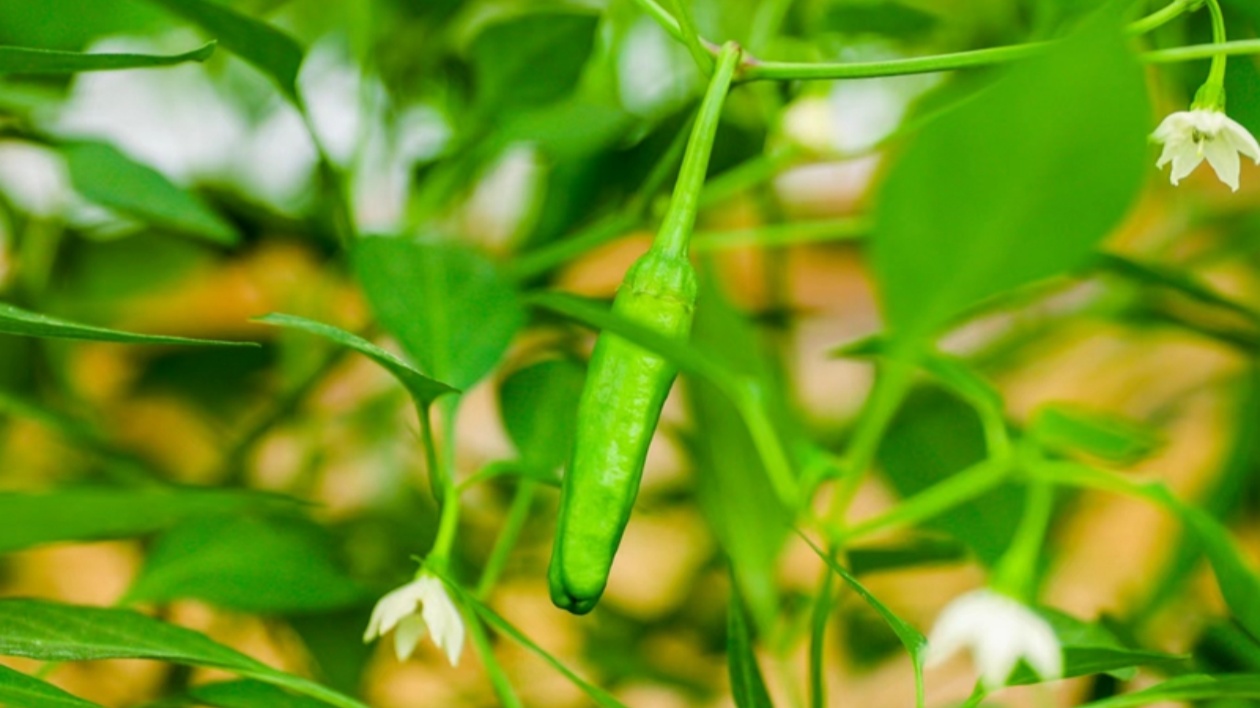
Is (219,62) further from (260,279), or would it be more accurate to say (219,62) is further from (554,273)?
(554,273)

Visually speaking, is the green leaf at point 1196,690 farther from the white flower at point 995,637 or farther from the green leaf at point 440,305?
the green leaf at point 440,305

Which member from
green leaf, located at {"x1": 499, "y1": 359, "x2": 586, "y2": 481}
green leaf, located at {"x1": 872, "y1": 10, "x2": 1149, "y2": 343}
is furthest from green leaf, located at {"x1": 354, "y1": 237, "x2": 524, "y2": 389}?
green leaf, located at {"x1": 872, "y1": 10, "x2": 1149, "y2": 343}

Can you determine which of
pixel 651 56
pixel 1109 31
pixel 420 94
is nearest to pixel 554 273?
pixel 420 94

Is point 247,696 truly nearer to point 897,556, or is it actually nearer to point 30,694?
point 30,694

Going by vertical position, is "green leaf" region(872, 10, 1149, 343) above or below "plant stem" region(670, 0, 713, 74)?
below

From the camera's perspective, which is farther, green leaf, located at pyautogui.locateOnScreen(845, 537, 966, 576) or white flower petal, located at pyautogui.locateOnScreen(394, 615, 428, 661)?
green leaf, located at pyautogui.locateOnScreen(845, 537, 966, 576)

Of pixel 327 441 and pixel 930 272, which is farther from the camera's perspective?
pixel 327 441

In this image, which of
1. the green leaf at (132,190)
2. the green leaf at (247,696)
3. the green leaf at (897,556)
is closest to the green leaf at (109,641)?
the green leaf at (247,696)

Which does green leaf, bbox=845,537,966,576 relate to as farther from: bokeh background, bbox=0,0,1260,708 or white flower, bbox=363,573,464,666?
white flower, bbox=363,573,464,666
